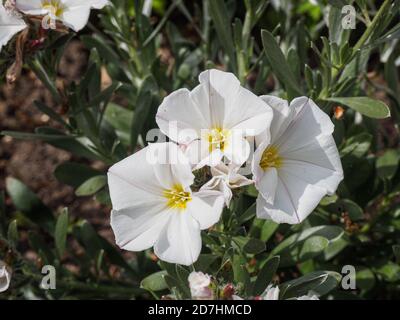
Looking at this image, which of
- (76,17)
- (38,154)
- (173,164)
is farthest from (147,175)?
(38,154)

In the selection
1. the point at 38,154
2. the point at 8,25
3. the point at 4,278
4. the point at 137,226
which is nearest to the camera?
the point at 137,226

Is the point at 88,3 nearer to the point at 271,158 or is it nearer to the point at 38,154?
the point at 271,158

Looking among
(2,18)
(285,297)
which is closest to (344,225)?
(285,297)

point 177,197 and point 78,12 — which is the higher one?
point 78,12

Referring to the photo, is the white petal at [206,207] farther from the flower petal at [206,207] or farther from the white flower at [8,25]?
the white flower at [8,25]

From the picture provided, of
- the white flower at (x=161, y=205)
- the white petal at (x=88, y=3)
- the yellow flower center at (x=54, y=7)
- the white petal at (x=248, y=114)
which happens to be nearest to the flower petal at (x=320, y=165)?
the white petal at (x=248, y=114)

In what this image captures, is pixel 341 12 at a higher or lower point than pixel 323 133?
higher

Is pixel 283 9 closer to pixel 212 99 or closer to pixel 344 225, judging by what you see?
pixel 344 225
